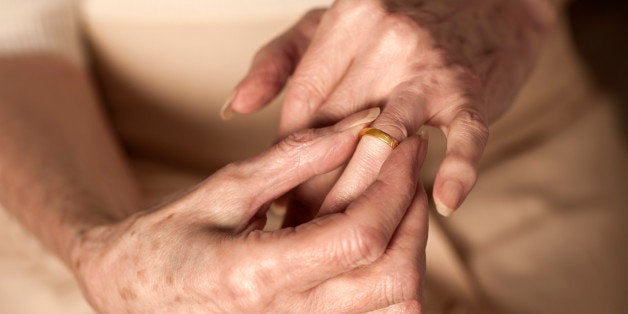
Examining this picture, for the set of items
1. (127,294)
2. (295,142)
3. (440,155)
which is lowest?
(440,155)

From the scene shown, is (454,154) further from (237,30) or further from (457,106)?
(237,30)

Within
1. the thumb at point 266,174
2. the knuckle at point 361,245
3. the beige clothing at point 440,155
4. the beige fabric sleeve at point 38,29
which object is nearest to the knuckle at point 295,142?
the thumb at point 266,174

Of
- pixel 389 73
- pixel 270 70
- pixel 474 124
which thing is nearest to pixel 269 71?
pixel 270 70

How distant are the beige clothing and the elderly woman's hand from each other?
246mm

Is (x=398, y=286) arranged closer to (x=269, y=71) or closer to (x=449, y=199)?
(x=449, y=199)

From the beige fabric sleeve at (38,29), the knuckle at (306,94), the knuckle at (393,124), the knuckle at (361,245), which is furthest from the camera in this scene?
the beige fabric sleeve at (38,29)

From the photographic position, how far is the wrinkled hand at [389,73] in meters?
0.69

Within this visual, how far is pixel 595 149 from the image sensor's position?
105 centimetres

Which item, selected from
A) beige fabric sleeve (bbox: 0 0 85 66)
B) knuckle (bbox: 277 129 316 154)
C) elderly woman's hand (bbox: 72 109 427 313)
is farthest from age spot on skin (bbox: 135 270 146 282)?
beige fabric sleeve (bbox: 0 0 85 66)

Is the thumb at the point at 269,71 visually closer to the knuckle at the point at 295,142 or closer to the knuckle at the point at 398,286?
the knuckle at the point at 295,142

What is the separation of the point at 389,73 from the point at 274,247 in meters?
0.30

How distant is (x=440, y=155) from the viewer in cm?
103

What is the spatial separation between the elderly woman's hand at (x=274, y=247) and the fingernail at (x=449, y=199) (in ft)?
0.09

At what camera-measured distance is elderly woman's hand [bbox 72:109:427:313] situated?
571 mm
